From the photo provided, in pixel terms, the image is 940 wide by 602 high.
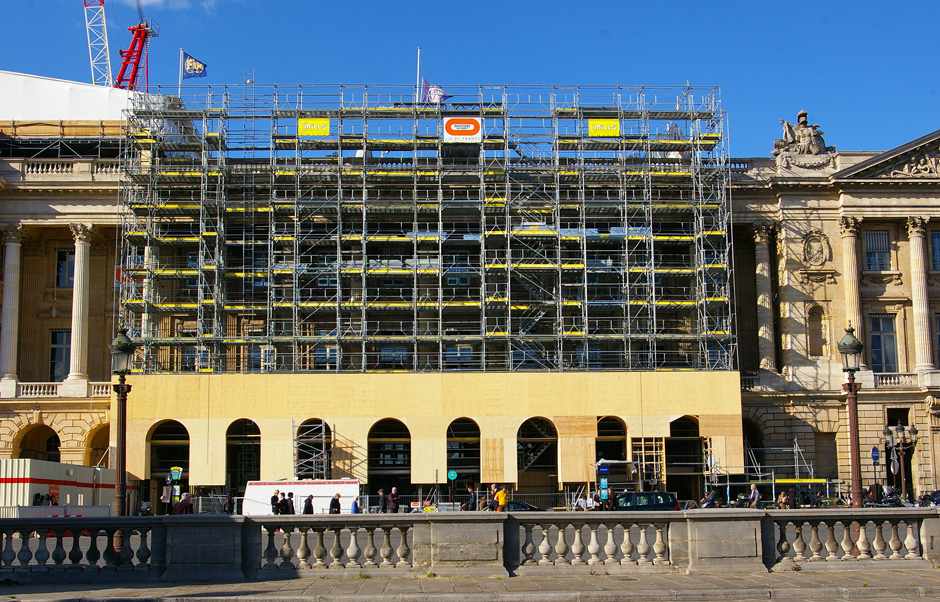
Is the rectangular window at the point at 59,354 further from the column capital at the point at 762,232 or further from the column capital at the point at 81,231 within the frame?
the column capital at the point at 762,232

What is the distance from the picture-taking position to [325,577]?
16891 millimetres

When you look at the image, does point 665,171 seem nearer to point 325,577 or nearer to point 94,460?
point 94,460

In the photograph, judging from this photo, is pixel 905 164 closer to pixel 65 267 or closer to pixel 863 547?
pixel 863 547

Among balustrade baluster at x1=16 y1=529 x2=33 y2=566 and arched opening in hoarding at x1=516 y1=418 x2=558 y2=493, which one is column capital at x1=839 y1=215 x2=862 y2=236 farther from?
balustrade baluster at x1=16 y1=529 x2=33 y2=566

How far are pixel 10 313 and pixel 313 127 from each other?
19.1 meters

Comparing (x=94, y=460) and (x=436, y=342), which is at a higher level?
(x=436, y=342)

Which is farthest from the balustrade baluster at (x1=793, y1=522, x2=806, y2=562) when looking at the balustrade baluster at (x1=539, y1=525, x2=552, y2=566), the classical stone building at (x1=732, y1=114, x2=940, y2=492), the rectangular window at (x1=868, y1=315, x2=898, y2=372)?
the rectangular window at (x1=868, y1=315, x2=898, y2=372)

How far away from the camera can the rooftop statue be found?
194 ft

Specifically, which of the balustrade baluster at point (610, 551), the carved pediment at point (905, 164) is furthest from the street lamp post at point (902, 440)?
the balustrade baluster at point (610, 551)

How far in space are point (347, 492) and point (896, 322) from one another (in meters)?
34.0

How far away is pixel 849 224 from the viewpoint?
5816cm

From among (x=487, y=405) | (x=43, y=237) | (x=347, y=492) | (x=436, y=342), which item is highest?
(x=43, y=237)

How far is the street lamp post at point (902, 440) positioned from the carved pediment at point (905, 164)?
14.0 meters

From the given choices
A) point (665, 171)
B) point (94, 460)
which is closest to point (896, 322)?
point (665, 171)
